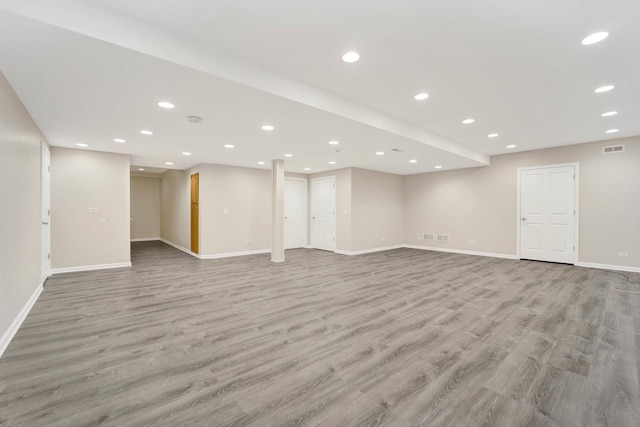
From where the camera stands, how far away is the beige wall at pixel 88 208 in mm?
5617

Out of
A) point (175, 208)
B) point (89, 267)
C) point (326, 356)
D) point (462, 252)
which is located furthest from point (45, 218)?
point (462, 252)

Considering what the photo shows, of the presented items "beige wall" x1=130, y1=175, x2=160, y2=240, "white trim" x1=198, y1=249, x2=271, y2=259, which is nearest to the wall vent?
"white trim" x1=198, y1=249, x2=271, y2=259

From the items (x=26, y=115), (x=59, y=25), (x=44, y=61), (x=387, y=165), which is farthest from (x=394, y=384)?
(x=387, y=165)

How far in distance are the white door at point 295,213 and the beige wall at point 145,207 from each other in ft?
20.3

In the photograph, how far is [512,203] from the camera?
718 cm

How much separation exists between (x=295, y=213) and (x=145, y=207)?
6643mm

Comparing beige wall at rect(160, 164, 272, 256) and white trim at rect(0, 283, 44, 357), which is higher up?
beige wall at rect(160, 164, 272, 256)

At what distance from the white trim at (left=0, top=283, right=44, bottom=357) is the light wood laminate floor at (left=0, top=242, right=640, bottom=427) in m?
0.06

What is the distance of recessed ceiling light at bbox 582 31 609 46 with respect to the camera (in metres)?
2.32

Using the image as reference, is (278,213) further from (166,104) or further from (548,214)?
(548,214)

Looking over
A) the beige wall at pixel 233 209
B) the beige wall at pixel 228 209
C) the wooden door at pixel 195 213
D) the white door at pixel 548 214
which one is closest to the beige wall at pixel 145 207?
the beige wall at pixel 228 209

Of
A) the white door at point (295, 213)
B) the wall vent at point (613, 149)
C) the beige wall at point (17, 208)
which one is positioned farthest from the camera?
the white door at point (295, 213)

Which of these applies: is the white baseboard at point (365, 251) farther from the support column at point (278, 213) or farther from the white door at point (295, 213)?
the support column at point (278, 213)

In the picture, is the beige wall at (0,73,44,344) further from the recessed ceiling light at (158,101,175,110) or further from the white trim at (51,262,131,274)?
the white trim at (51,262,131,274)
